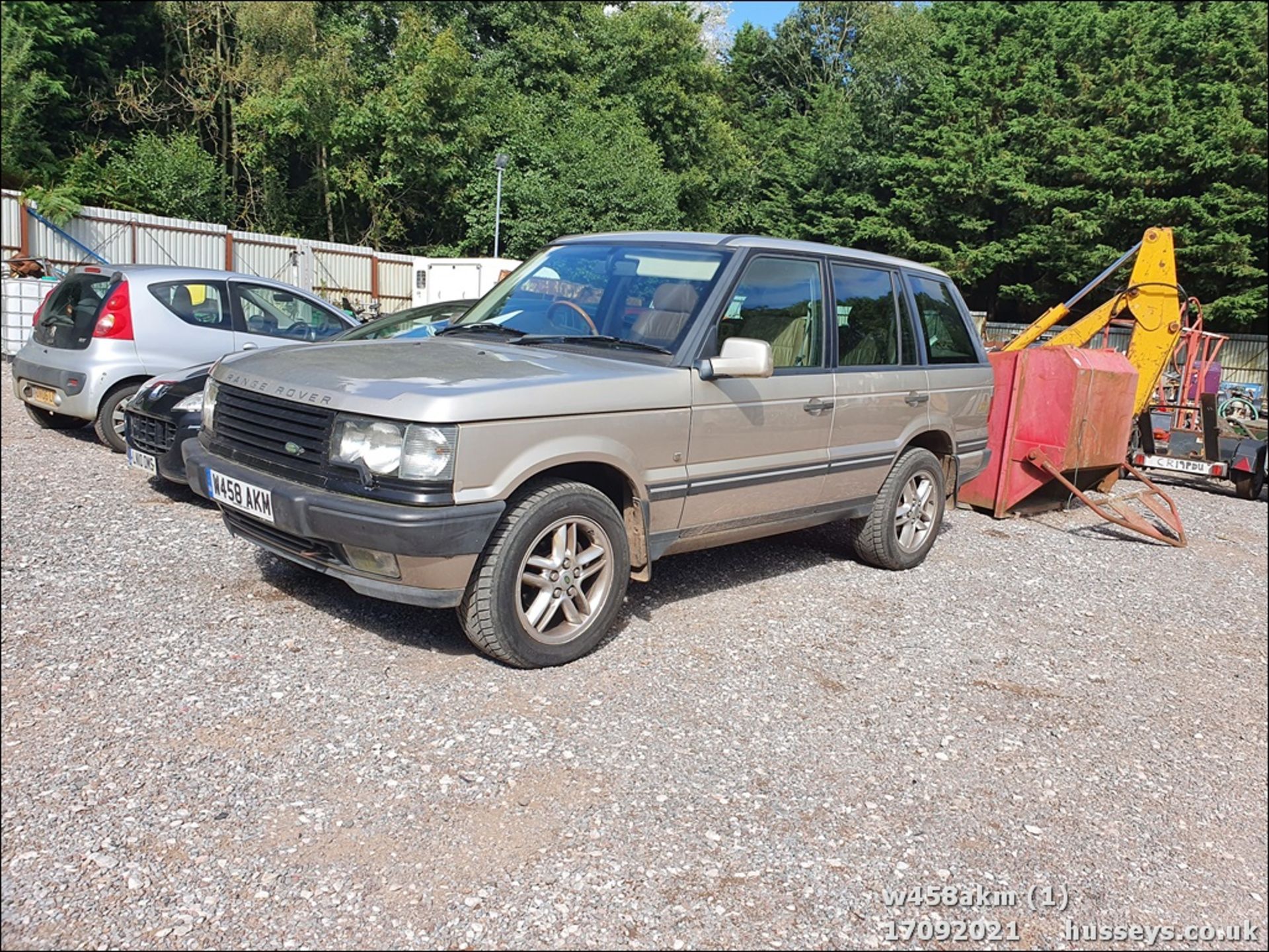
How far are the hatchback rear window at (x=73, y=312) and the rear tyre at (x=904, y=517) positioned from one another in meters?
5.98

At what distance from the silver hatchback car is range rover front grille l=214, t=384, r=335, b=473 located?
3.61m

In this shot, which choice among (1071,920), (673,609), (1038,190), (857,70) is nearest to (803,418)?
(673,609)

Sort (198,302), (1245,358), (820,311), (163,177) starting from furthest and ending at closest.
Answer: (1245,358)
(163,177)
(198,302)
(820,311)

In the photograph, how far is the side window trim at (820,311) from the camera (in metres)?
4.77

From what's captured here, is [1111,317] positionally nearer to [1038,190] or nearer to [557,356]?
[557,356]

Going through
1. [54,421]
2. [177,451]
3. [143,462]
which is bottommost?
[54,421]

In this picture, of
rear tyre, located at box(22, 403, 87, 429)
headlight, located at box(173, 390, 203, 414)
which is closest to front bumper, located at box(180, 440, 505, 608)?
headlight, located at box(173, 390, 203, 414)

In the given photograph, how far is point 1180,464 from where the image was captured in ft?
34.9

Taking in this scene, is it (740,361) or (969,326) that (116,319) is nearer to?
(740,361)

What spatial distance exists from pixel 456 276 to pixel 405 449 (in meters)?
19.3

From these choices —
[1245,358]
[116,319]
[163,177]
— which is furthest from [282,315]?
[1245,358]

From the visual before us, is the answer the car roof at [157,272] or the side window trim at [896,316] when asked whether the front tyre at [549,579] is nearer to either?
the side window trim at [896,316]

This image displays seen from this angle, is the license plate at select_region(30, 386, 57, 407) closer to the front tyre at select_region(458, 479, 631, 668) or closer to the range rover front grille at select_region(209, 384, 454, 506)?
the range rover front grille at select_region(209, 384, 454, 506)

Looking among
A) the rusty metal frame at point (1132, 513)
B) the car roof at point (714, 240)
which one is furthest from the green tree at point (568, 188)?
the car roof at point (714, 240)
